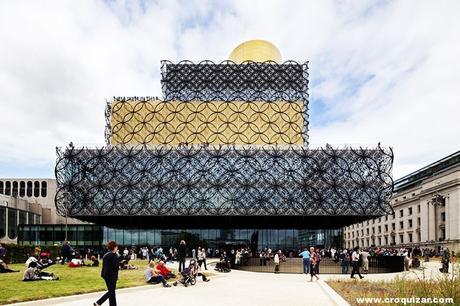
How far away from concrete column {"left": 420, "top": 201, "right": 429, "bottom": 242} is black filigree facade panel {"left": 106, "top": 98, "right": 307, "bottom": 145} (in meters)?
43.1

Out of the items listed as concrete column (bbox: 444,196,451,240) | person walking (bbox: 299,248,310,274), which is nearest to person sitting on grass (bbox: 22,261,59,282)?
person walking (bbox: 299,248,310,274)

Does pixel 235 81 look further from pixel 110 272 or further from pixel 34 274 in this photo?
pixel 110 272

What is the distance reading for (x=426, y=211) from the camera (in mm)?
97250

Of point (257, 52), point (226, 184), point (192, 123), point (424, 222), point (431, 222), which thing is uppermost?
point (257, 52)

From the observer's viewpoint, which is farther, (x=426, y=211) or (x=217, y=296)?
(x=426, y=211)

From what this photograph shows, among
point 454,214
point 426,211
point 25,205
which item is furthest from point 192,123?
point 426,211

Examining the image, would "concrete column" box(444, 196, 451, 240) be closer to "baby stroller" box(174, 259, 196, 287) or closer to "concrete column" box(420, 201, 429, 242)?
"concrete column" box(420, 201, 429, 242)

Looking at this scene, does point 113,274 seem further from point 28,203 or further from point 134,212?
point 28,203

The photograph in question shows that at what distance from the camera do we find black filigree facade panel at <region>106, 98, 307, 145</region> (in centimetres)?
6994

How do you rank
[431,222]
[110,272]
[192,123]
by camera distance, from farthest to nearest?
[431,222]
[192,123]
[110,272]

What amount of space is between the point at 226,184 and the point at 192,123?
14237 millimetres

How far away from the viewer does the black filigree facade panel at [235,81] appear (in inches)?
2840

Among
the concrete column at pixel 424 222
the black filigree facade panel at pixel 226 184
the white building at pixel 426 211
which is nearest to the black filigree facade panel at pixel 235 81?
the black filigree facade panel at pixel 226 184

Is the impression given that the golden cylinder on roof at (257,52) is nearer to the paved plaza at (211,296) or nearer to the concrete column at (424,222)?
the concrete column at (424,222)
